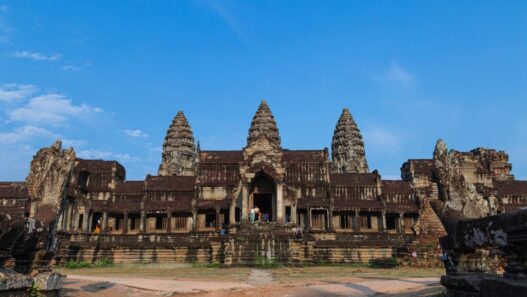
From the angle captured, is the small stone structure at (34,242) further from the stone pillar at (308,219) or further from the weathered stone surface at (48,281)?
the stone pillar at (308,219)

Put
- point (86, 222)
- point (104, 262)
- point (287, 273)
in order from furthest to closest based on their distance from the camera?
point (86, 222) < point (104, 262) < point (287, 273)

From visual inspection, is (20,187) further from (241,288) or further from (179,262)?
(241,288)

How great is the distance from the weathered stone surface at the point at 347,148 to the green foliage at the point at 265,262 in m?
42.3

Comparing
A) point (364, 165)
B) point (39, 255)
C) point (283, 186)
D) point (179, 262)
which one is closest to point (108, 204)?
point (179, 262)

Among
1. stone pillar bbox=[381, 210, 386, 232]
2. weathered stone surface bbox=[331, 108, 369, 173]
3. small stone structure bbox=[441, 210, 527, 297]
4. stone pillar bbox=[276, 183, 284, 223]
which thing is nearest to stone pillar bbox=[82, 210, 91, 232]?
stone pillar bbox=[276, 183, 284, 223]

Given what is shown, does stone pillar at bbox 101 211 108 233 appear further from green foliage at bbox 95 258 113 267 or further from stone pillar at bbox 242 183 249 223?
stone pillar at bbox 242 183 249 223

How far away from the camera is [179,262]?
34250 millimetres

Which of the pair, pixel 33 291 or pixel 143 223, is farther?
pixel 143 223

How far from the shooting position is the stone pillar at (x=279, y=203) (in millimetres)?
34219

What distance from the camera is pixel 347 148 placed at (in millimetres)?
70938

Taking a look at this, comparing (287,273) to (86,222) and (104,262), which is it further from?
(86,222)

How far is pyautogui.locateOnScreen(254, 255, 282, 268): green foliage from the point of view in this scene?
27.7 meters

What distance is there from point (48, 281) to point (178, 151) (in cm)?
5903

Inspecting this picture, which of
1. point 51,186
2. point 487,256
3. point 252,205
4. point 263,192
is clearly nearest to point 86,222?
point 252,205
